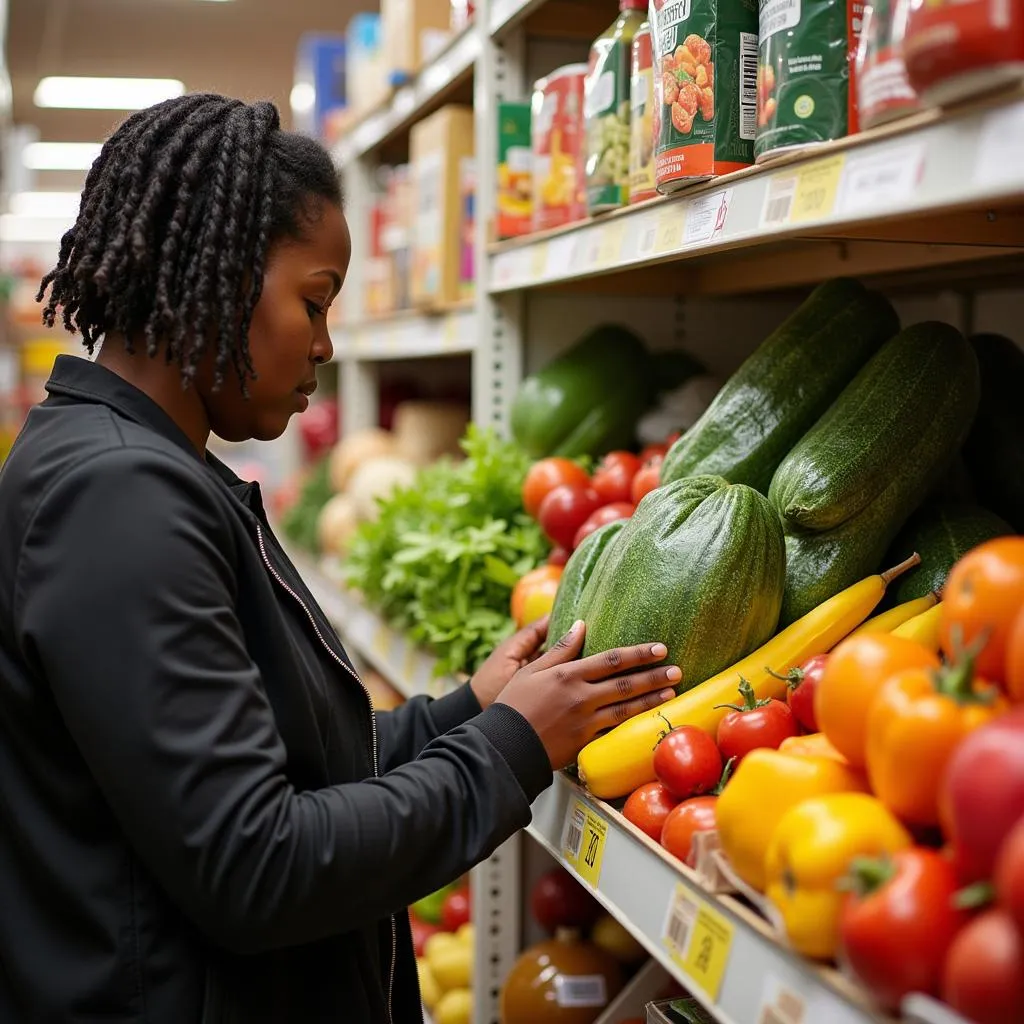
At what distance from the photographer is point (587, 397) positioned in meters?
2.16

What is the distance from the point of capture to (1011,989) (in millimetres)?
659

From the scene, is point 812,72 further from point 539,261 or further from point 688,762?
point 539,261

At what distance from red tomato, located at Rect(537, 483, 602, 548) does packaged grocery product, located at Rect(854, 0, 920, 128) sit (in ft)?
3.12

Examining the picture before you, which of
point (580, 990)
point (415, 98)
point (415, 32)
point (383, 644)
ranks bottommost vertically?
point (580, 990)

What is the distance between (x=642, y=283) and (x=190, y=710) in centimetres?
149

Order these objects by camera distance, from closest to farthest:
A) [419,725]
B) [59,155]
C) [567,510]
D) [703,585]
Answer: [703,585], [419,725], [567,510], [59,155]

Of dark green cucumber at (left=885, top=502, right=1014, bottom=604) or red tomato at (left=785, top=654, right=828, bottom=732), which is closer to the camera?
red tomato at (left=785, top=654, right=828, bottom=732)

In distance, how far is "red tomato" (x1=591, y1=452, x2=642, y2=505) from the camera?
1.89 m

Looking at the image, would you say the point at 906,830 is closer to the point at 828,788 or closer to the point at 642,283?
the point at 828,788

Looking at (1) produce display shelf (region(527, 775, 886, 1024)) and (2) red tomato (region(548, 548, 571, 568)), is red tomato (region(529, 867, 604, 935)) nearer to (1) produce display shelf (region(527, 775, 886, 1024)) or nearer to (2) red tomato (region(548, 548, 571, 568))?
(2) red tomato (region(548, 548, 571, 568))

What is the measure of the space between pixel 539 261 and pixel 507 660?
0.67 meters

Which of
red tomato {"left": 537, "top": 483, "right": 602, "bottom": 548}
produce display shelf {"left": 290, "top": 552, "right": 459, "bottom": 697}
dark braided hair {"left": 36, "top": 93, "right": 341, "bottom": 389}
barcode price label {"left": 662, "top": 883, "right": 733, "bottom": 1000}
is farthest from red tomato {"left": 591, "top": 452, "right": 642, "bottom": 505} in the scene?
barcode price label {"left": 662, "top": 883, "right": 733, "bottom": 1000}

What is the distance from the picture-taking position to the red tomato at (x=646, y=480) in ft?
5.74

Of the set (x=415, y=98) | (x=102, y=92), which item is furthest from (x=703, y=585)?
(x=102, y=92)
